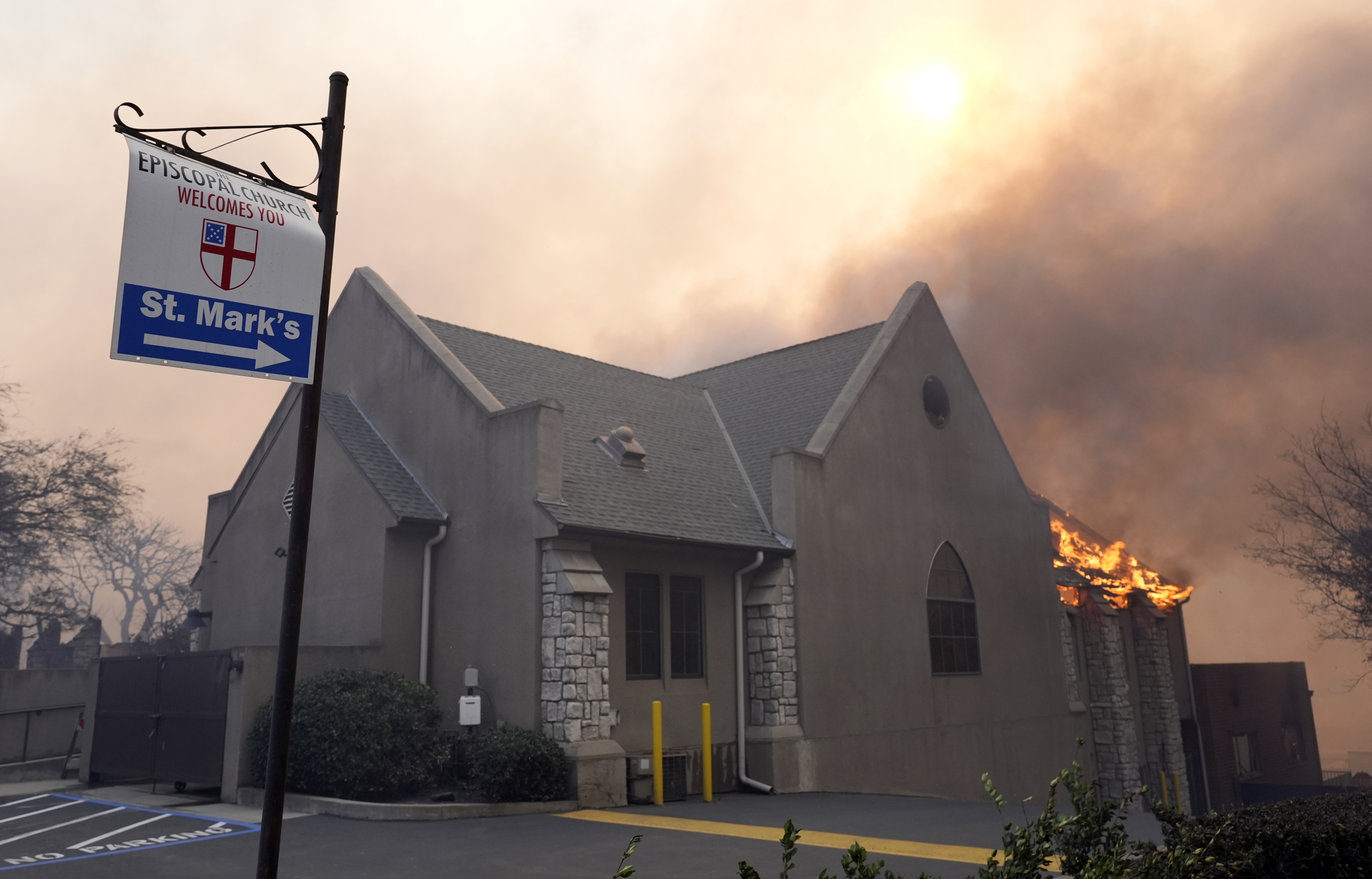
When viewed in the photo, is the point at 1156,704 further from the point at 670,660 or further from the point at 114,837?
the point at 114,837

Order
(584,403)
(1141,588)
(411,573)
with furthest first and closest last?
(1141,588)
(584,403)
(411,573)

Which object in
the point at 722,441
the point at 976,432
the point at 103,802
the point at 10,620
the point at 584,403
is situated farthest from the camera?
the point at 10,620

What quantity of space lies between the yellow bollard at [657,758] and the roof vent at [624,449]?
15.3ft

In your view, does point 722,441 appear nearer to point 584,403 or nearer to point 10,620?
point 584,403

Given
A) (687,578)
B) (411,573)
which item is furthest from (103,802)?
(687,578)

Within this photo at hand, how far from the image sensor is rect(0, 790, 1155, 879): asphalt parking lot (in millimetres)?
10352

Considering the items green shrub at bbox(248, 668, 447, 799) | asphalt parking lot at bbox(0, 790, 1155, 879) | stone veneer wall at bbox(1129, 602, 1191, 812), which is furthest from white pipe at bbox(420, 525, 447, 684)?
stone veneer wall at bbox(1129, 602, 1191, 812)

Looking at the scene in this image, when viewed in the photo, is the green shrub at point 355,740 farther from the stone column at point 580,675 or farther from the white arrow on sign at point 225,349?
the white arrow on sign at point 225,349

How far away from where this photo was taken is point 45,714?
24.6 metres

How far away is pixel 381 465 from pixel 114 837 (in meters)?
7.71

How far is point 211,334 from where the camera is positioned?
686 cm

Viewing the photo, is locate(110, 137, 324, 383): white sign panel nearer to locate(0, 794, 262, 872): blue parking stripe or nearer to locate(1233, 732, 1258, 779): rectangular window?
locate(0, 794, 262, 872): blue parking stripe

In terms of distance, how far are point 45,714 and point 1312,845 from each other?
2648 cm

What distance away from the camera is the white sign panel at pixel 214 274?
6594mm
